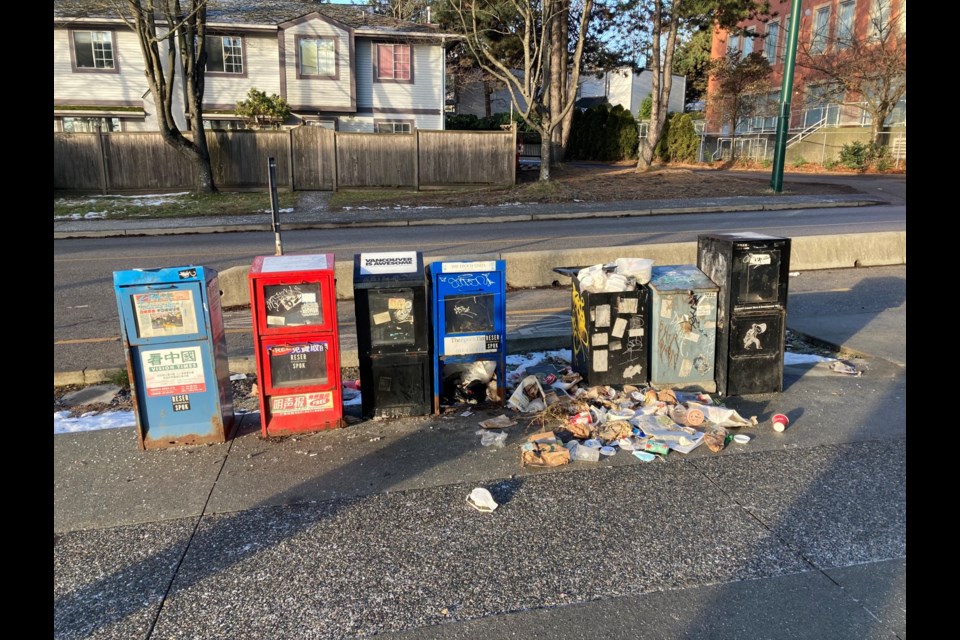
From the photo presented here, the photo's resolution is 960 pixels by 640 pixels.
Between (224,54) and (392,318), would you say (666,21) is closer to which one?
(224,54)

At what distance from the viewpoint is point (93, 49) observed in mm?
27062

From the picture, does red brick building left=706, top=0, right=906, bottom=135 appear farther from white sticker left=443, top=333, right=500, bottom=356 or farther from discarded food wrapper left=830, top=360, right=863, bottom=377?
white sticker left=443, top=333, right=500, bottom=356

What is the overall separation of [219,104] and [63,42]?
6.18 m

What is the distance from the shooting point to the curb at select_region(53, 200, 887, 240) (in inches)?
683

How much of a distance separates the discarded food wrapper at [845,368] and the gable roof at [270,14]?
2553cm

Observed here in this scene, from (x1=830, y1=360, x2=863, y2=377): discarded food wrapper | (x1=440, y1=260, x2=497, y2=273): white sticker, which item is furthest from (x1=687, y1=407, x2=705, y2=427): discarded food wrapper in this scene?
(x1=830, y1=360, x2=863, y2=377): discarded food wrapper

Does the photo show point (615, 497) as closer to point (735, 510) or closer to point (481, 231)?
point (735, 510)

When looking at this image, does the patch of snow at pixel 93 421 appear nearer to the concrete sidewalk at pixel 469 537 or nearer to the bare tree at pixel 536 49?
the concrete sidewalk at pixel 469 537

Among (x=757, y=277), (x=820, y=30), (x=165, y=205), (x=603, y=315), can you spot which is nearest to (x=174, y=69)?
(x=165, y=205)

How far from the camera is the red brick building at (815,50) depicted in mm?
32250

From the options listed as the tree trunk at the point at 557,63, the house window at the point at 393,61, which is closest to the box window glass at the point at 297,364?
the tree trunk at the point at 557,63

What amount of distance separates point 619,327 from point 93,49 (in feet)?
96.0

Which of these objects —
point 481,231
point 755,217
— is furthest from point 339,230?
point 755,217
